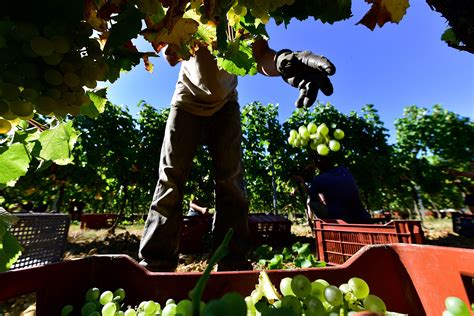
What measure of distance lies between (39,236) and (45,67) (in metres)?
2.00

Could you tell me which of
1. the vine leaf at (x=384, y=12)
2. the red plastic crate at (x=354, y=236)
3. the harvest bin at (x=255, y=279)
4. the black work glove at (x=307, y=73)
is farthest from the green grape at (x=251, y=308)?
the red plastic crate at (x=354, y=236)

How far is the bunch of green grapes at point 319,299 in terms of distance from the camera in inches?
21.6

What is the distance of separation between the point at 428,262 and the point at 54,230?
97.6 inches

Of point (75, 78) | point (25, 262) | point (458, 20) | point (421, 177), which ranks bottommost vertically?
point (25, 262)

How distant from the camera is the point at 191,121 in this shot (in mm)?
1958

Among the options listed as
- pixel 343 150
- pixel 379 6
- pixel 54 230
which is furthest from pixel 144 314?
pixel 343 150

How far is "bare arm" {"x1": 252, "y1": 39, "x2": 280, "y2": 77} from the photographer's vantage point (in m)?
1.59

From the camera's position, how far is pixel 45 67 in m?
0.52

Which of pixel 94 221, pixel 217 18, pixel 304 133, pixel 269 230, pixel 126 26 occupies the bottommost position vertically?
pixel 269 230

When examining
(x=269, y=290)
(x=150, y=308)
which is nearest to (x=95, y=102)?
(x=150, y=308)

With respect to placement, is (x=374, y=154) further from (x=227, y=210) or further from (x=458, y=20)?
(x=458, y=20)

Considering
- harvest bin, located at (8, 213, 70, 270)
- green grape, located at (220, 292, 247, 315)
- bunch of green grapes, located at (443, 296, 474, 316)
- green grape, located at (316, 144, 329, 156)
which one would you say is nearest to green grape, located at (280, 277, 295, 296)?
bunch of green grapes, located at (443, 296, 474, 316)

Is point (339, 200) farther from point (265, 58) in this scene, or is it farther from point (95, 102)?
point (95, 102)

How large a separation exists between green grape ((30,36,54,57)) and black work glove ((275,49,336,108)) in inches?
30.5
